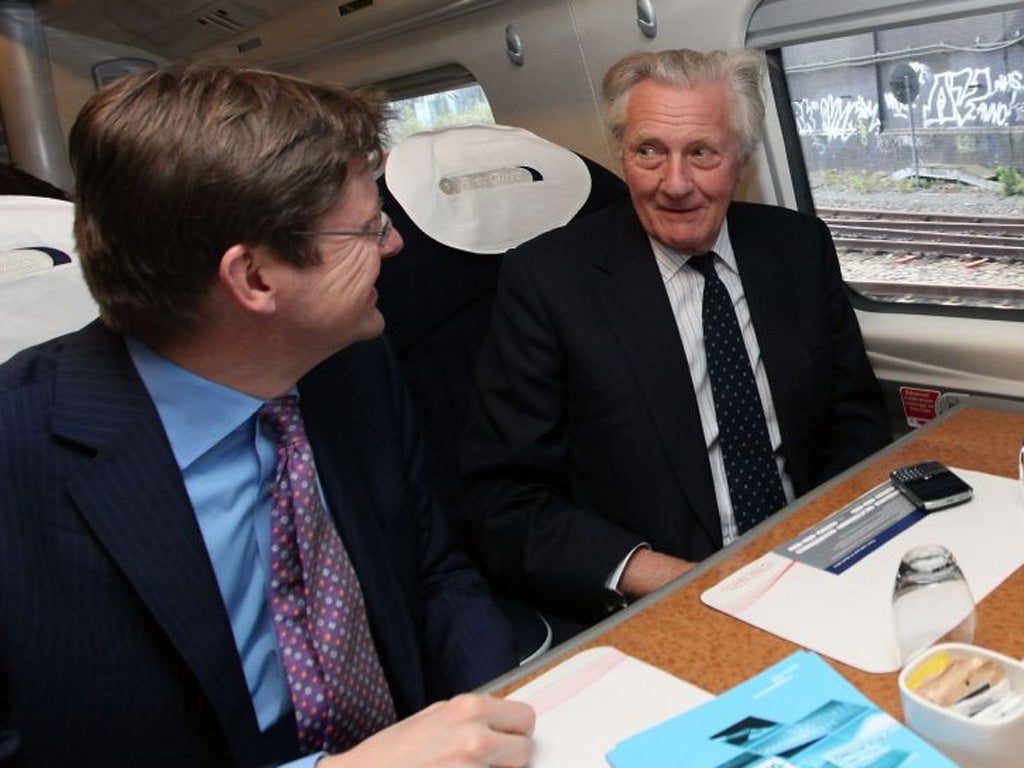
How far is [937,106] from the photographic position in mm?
Result: 2242

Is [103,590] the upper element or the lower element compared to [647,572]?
upper

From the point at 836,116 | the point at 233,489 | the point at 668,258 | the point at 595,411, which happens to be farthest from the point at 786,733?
the point at 836,116

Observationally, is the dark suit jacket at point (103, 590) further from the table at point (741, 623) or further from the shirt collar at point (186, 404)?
the table at point (741, 623)

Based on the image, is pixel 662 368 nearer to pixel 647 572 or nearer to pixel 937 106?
pixel 647 572

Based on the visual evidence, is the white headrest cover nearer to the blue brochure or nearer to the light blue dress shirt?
the light blue dress shirt

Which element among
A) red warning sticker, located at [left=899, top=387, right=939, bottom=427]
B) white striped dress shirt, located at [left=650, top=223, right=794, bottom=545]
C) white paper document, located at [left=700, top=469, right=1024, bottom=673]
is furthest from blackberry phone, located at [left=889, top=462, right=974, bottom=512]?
red warning sticker, located at [left=899, top=387, right=939, bottom=427]

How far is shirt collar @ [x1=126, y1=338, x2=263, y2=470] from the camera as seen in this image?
131 cm

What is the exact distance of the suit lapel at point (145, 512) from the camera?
47.4 inches

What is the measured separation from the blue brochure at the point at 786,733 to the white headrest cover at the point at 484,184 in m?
1.36

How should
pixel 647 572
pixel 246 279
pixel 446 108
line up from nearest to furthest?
pixel 246 279 → pixel 647 572 → pixel 446 108

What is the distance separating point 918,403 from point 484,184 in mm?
1191

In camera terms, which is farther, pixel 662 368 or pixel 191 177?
pixel 662 368

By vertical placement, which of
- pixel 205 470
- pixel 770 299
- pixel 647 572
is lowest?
pixel 647 572

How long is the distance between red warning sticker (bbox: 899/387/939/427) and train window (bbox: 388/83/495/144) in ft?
6.24
